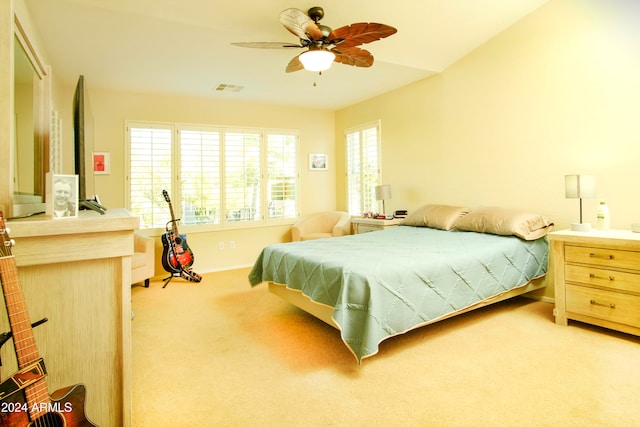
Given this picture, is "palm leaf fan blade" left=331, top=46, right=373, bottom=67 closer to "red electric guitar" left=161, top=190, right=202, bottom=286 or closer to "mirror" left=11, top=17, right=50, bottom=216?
"mirror" left=11, top=17, right=50, bottom=216

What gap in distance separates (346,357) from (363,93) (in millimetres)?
4031

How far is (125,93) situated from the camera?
4.64 metres

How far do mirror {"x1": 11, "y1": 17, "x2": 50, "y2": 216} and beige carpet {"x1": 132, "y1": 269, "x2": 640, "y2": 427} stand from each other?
1242 millimetres

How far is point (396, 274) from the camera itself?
237cm

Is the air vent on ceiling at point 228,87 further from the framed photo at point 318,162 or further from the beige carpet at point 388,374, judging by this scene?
the beige carpet at point 388,374

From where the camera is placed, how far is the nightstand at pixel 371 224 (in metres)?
4.64

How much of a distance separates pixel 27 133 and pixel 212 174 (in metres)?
3.19

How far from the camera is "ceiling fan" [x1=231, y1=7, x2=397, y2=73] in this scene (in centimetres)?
244

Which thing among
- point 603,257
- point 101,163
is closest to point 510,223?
point 603,257

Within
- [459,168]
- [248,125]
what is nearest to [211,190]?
[248,125]

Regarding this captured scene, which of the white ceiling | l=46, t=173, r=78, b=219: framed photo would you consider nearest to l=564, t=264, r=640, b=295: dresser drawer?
the white ceiling

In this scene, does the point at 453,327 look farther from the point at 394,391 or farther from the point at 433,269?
the point at 394,391

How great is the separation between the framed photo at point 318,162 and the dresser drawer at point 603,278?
404cm

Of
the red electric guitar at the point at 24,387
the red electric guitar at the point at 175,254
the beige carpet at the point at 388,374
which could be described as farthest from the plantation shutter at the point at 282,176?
the red electric guitar at the point at 24,387
